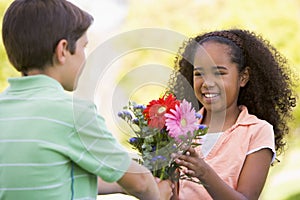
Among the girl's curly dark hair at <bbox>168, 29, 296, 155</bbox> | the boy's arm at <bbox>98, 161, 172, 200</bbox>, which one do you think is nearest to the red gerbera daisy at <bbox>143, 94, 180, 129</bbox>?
the boy's arm at <bbox>98, 161, 172, 200</bbox>

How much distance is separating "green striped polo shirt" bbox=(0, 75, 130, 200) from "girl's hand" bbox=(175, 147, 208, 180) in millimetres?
396

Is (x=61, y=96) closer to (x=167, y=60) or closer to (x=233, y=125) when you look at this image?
(x=233, y=125)

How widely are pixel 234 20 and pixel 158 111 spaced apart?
504 cm

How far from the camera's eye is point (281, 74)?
3229mm

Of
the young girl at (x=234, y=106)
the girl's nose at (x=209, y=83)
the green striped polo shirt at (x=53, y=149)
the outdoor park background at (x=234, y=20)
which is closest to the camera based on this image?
the green striped polo shirt at (x=53, y=149)

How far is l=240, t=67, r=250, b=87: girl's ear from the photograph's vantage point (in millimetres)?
3020

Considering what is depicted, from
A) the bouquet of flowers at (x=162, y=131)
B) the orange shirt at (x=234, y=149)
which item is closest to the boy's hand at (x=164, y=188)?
the bouquet of flowers at (x=162, y=131)

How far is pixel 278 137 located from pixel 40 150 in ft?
4.79

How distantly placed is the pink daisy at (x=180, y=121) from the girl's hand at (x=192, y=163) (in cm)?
10

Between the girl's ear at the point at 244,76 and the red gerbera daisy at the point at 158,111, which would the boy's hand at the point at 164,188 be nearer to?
the red gerbera daisy at the point at 158,111

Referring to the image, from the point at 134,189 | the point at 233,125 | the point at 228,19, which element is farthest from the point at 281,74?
the point at 228,19

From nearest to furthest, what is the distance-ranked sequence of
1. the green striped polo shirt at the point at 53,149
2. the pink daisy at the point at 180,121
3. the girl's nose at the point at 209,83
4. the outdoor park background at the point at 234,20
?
the green striped polo shirt at the point at 53,149 < the pink daisy at the point at 180,121 < the girl's nose at the point at 209,83 < the outdoor park background at the point at 234,20

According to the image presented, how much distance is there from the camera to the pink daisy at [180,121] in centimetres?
230

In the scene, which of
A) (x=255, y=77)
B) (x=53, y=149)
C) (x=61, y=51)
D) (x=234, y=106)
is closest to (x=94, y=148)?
(x=53, y=149)
